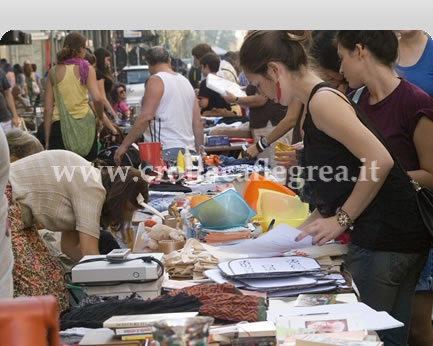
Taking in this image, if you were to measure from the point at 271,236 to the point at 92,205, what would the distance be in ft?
3.34

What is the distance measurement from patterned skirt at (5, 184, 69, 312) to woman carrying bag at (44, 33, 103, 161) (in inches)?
162

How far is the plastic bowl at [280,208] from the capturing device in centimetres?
370

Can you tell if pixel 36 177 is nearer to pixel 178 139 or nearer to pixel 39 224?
pixel 39 224

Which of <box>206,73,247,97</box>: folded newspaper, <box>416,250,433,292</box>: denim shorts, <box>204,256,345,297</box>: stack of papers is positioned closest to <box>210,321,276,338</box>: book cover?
<box>204,256,345,297</box>: stack of papers

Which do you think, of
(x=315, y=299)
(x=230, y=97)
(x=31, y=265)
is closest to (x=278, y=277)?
(x=315, y=299)

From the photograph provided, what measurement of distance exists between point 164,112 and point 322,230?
4.12 metres

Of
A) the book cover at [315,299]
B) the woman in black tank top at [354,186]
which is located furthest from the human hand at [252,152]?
the book cover at [315,299]

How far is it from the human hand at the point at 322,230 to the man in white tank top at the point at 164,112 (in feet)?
12.7

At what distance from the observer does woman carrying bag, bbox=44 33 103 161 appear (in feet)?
25.7

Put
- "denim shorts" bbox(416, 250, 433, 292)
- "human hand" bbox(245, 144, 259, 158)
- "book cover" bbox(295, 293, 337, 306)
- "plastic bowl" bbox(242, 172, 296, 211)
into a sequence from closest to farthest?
"book cover" bbox(295, 293, 337, 306)
"denim shorts" bbox(416, 250, 433, 292)
"plastic bowl" bbox(242, 172, 296, 211)
"human hand" bbox(245, 144, 259, 158)

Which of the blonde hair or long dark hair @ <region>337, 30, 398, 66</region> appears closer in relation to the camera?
long dark hair @ <region>337, 30, 398, 66</region>

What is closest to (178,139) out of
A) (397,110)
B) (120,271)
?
(397,110)

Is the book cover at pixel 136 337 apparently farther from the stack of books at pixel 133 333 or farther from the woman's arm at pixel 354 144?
the woman's arm at pixel 354 144

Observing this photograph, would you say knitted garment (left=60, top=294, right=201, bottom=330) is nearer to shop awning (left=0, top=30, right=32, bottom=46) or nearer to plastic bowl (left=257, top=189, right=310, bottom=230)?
plastic bowl (left=257, top=189, right=310, bottom=230)
